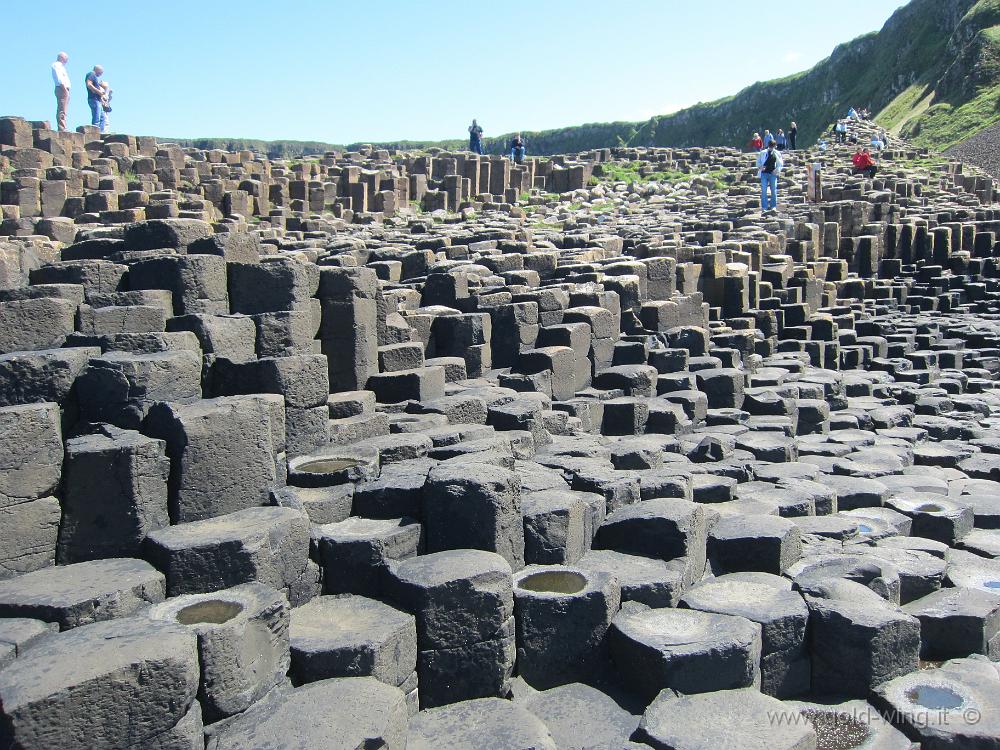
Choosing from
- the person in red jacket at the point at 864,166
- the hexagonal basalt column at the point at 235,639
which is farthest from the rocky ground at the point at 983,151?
the hexagonal basalt column at the point at 235,639

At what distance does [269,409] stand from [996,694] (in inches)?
190

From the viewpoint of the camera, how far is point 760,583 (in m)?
5.84

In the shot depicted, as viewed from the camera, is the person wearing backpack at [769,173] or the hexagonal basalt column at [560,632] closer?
the hexagonal basalt column at [560,632]

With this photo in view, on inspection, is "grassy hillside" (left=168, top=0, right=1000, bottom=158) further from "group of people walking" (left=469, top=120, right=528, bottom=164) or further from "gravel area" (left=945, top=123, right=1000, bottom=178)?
"group of people walking" (left=469, top=120, right=528, bottom=164)

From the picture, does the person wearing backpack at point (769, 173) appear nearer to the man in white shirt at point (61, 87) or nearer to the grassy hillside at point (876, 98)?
the man in white shirt at point (61, 87)

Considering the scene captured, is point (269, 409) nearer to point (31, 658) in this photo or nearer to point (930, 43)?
point (31, 658)

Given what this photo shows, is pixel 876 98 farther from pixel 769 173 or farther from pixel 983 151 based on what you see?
pixel 769 173

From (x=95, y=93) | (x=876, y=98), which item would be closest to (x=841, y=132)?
(x=876, y=98)

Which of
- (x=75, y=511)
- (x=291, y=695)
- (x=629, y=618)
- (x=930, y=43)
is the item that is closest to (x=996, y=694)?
(x=629, y=618)

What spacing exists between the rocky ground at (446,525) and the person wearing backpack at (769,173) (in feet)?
40.7

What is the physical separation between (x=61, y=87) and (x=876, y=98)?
55827 mm

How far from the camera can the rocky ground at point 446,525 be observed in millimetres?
4375

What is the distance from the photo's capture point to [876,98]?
63156mm

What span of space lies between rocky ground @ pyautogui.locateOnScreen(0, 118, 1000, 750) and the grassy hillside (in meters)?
44.8
